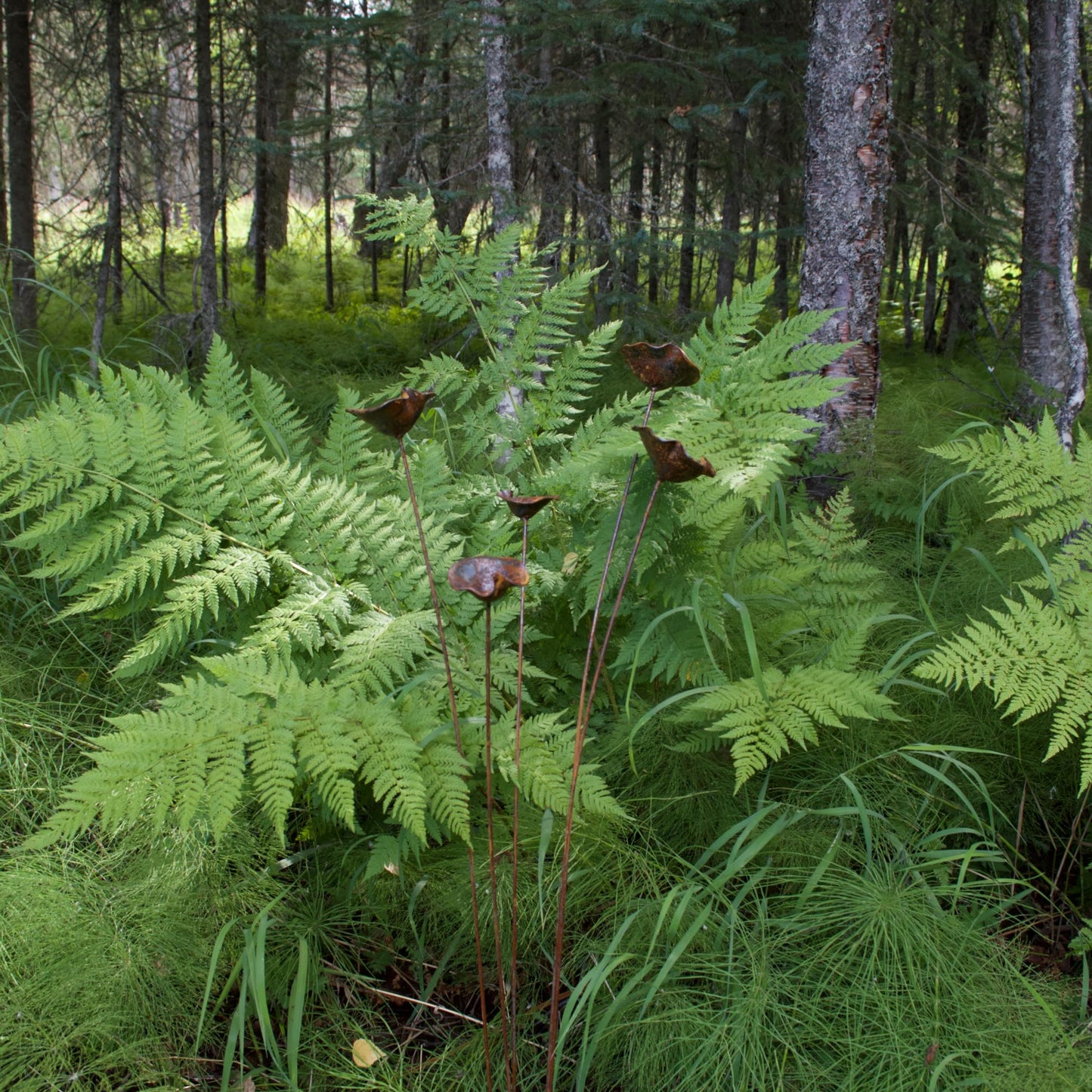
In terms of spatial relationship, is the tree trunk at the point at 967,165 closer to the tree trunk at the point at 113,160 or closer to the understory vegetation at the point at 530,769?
the understory vegetation at the point at 530,769

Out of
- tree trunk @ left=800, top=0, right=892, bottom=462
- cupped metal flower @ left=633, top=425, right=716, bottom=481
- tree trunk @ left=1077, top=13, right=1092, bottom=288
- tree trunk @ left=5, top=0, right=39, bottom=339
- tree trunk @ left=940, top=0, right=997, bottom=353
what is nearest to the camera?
cupped metal flower @ left=633, top=425, right=716, bottom=481

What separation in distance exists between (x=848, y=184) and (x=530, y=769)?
297cm

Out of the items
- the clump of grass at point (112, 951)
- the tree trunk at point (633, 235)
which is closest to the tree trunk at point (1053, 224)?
the tree trunk at point (633, 235)

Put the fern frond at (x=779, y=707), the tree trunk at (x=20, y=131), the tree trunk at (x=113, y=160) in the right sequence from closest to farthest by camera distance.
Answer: the fern frond at (x=779, y=707)
the tree trunk at (x=113, y=160)
the tree trunk at (x=20, y=131)

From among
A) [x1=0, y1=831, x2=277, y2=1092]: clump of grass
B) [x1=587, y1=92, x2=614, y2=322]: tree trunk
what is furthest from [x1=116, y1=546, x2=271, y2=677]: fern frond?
[x1=587, y1=92, x2=614, y2=322]: tree trunk

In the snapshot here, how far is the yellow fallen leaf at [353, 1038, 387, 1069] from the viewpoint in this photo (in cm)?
153

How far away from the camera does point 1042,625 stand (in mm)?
1821

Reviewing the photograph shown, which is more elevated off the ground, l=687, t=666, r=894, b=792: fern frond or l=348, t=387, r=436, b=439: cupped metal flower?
l=348, t=387, r=436, b=439: cupped metal flower

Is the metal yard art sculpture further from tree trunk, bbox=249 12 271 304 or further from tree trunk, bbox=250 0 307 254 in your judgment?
tree trunk, bbox=249 12 271 304

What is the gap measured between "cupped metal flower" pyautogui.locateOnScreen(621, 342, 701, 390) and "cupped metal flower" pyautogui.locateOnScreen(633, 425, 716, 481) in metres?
0.19

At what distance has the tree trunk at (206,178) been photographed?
18.1 feet

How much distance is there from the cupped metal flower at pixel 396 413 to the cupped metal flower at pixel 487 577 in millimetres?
303

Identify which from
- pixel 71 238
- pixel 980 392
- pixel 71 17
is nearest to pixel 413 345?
pixel 71 238

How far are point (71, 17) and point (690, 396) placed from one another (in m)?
6.91
